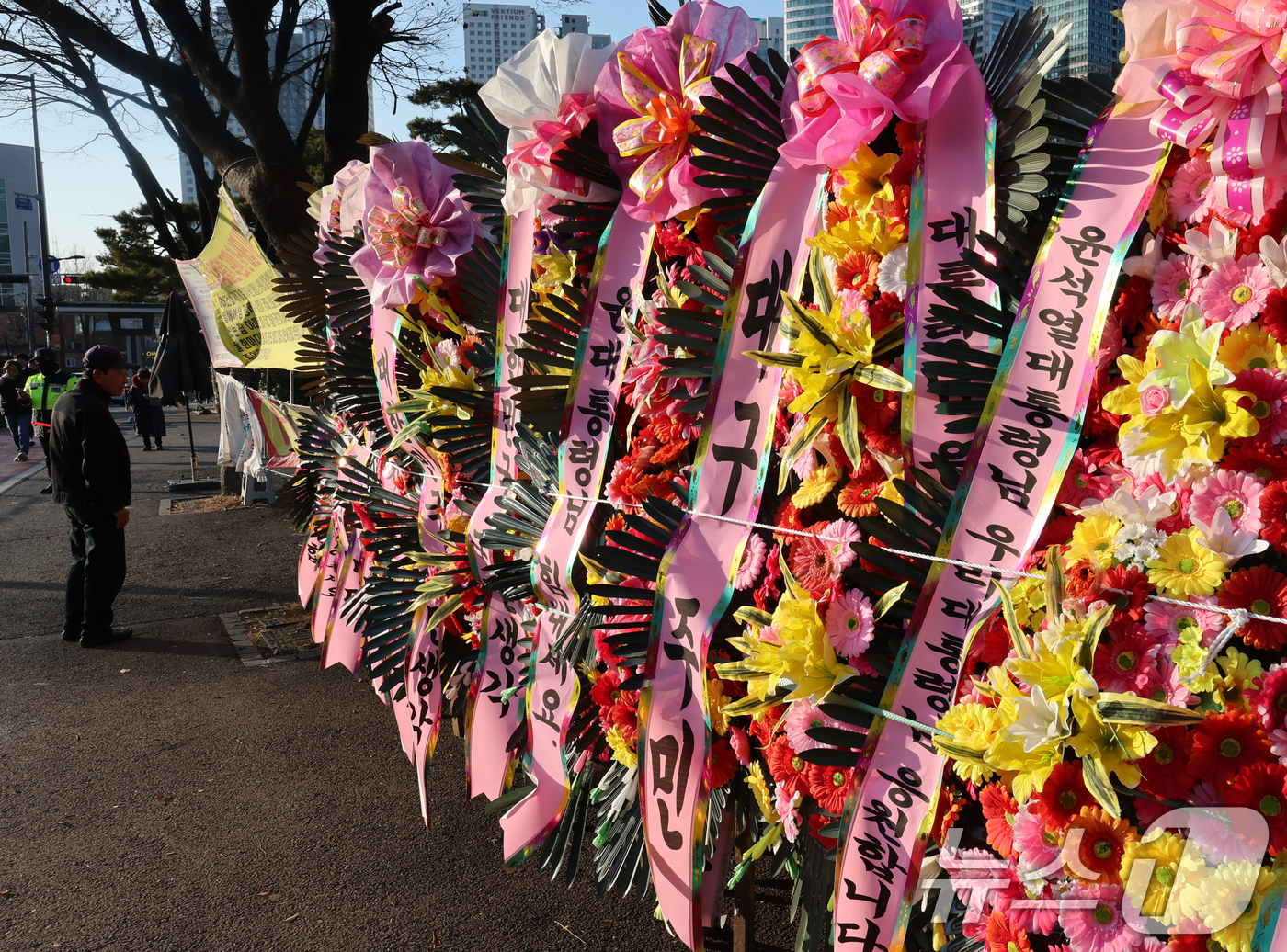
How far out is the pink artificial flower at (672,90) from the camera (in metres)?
1.83

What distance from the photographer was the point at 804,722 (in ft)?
5.16

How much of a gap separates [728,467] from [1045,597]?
649mm

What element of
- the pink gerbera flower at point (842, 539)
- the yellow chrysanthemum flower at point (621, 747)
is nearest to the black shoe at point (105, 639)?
the yellow chrysanthemum flower at point (621, 747)

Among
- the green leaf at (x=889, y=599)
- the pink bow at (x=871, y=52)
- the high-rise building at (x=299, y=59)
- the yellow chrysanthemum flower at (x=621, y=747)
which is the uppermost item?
the high-rise building at (x=299, y=59)

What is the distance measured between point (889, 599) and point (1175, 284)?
0.58 metres

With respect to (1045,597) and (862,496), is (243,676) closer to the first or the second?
(862,496)

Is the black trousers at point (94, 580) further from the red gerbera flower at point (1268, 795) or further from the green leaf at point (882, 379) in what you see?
the red gerbera flower at point (1268, 795)

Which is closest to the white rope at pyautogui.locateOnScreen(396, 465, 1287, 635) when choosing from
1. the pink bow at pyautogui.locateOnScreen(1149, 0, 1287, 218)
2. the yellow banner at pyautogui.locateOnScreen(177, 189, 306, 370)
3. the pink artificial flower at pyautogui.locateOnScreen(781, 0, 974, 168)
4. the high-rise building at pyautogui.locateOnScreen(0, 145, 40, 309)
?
the pink bow at pyautogui.locateOnScreen(1149, 0, 1287, 218)

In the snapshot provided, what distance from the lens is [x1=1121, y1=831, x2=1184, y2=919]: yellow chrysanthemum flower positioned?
3.62 feet

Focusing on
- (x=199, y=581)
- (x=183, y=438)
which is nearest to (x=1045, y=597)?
(x=199, y=581)

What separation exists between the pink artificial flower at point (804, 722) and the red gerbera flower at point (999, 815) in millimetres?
304

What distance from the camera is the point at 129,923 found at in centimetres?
278

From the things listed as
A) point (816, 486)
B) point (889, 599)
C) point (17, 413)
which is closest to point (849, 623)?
point (889, 599)

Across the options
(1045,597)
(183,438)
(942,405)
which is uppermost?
(942,405)
